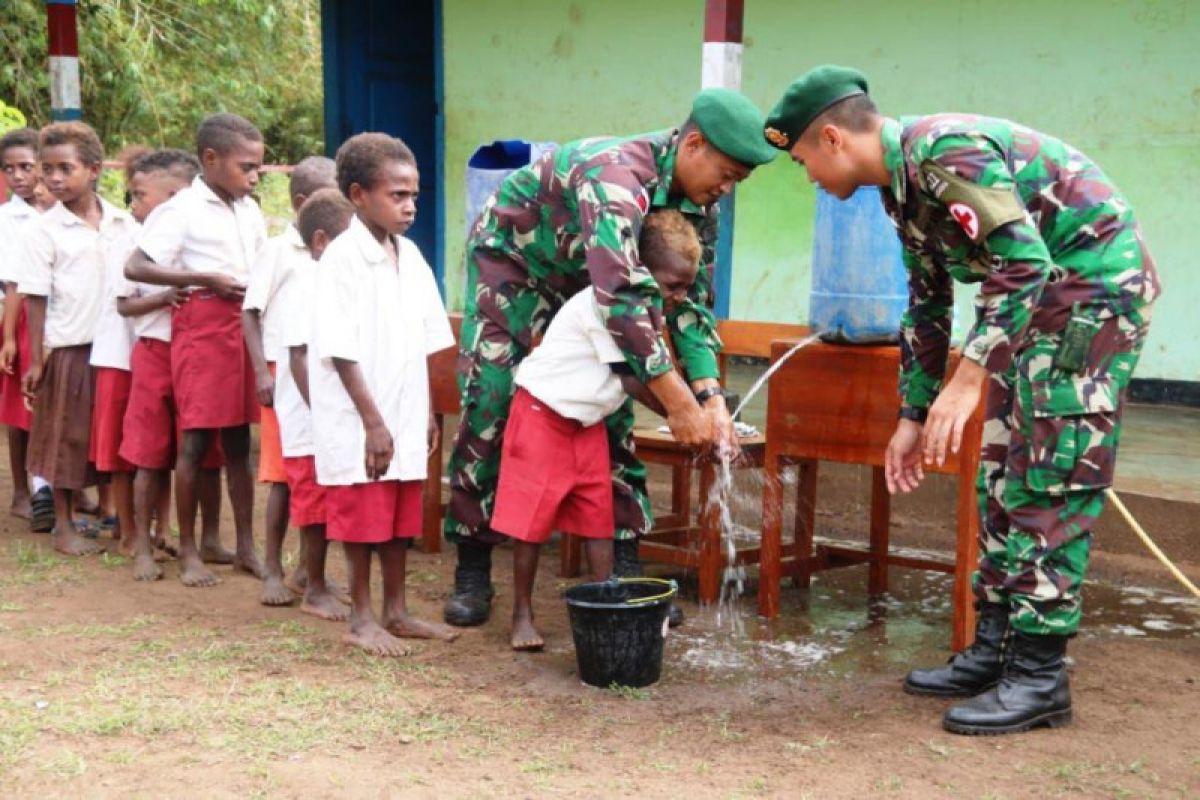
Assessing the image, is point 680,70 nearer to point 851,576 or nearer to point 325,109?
point 325,109

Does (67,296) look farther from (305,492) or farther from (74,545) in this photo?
(305,492)

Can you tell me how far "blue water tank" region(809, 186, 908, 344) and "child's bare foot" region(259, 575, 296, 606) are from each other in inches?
81.6

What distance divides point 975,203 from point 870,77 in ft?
17.9

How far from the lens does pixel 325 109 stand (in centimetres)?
1152

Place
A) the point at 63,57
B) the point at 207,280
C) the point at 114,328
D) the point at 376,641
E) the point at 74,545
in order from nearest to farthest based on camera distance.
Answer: the point at 376,641 < the point at 207,280 < the point at 114,328 < the point at 74,545 < the point at 63,57

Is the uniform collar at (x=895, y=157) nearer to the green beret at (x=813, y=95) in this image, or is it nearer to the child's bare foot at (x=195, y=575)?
the green beret at (x=813, y=95)

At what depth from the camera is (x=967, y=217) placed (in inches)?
145

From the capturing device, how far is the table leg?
550cm

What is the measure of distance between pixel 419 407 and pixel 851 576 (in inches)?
83.5

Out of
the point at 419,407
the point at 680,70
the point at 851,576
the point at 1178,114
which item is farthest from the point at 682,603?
the point at 680,70

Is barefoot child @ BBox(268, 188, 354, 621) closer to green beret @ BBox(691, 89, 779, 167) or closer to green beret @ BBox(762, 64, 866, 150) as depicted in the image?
green beret @ BBox(691, 89, 779, 167)

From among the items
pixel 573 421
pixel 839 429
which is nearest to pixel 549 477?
pixel 573 421

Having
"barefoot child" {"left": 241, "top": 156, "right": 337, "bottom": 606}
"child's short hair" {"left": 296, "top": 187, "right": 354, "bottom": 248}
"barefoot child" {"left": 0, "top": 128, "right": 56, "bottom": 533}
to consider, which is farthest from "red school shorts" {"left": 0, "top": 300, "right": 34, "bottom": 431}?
"child's short hair" {"left": 296, "top": 187, "right": 354, "bottom": 248}

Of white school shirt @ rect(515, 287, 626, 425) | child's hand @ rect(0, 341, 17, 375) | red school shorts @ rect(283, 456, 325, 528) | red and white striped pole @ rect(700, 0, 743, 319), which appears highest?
red and white striped pole @ rect(700, 0, 743, 319)
